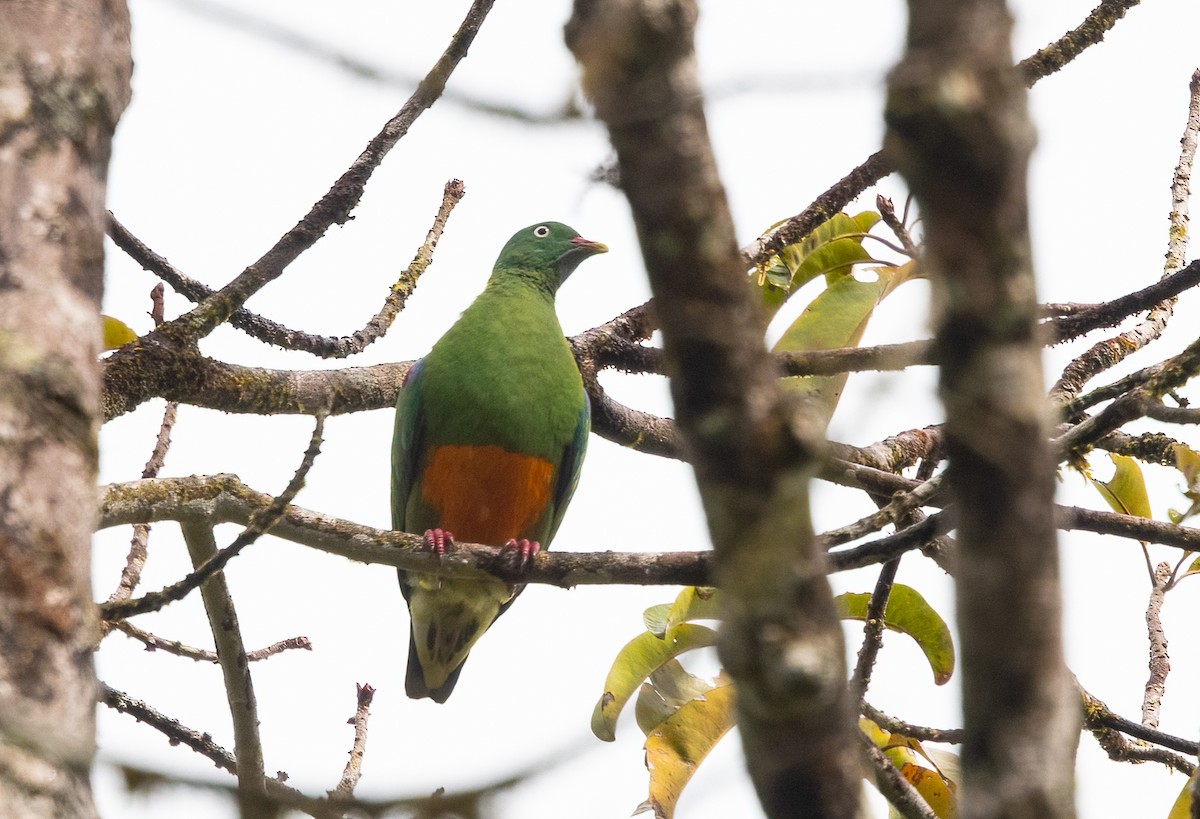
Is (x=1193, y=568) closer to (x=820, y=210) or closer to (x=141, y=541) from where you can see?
(x=820, y=210)

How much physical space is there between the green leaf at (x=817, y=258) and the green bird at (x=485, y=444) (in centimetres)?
111

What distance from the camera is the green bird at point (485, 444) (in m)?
6.20

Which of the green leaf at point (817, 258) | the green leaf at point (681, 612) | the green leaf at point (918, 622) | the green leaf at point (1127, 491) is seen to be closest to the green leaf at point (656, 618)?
the green leaf at point (681, 612)

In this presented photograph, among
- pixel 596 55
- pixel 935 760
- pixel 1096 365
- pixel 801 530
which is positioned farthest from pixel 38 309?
pixel 1096 365

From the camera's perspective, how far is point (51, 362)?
2275 millimetres

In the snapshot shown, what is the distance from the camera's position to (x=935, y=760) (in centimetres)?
461

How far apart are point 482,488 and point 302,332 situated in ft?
4.29

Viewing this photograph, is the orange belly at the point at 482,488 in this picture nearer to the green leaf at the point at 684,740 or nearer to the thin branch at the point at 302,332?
the thin branch at the point at 302,332

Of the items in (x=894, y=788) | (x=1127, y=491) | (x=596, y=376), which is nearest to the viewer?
(x=894, y=788)

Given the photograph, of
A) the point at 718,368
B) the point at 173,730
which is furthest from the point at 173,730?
the point at 718,368

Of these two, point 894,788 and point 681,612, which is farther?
point 681,612

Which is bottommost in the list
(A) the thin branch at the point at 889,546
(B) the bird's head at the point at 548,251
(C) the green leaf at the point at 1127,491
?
(A) the thin branch at the point at 889,546

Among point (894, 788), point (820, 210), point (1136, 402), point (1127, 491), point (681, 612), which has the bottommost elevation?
point (894, 788)

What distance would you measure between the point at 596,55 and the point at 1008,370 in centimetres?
59
